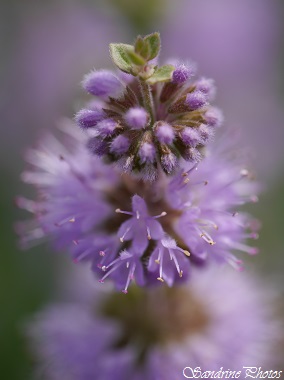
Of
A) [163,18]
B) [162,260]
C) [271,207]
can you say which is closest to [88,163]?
[162,260]

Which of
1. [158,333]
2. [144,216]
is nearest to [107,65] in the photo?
[158,333]

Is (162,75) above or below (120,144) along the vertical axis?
above

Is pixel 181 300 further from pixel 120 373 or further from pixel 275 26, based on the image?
pixel 275 26

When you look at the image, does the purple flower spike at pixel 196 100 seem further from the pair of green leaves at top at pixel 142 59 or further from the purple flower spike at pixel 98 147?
the purple flower spike at pixel 98 147

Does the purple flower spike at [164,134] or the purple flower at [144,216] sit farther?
the purple flower at [144,216]

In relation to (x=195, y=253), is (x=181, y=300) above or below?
below

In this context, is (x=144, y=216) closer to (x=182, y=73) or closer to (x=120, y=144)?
(x=120, y=144)

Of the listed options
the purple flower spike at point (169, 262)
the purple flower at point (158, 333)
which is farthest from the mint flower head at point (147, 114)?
the purple flower at point (158, 333)
